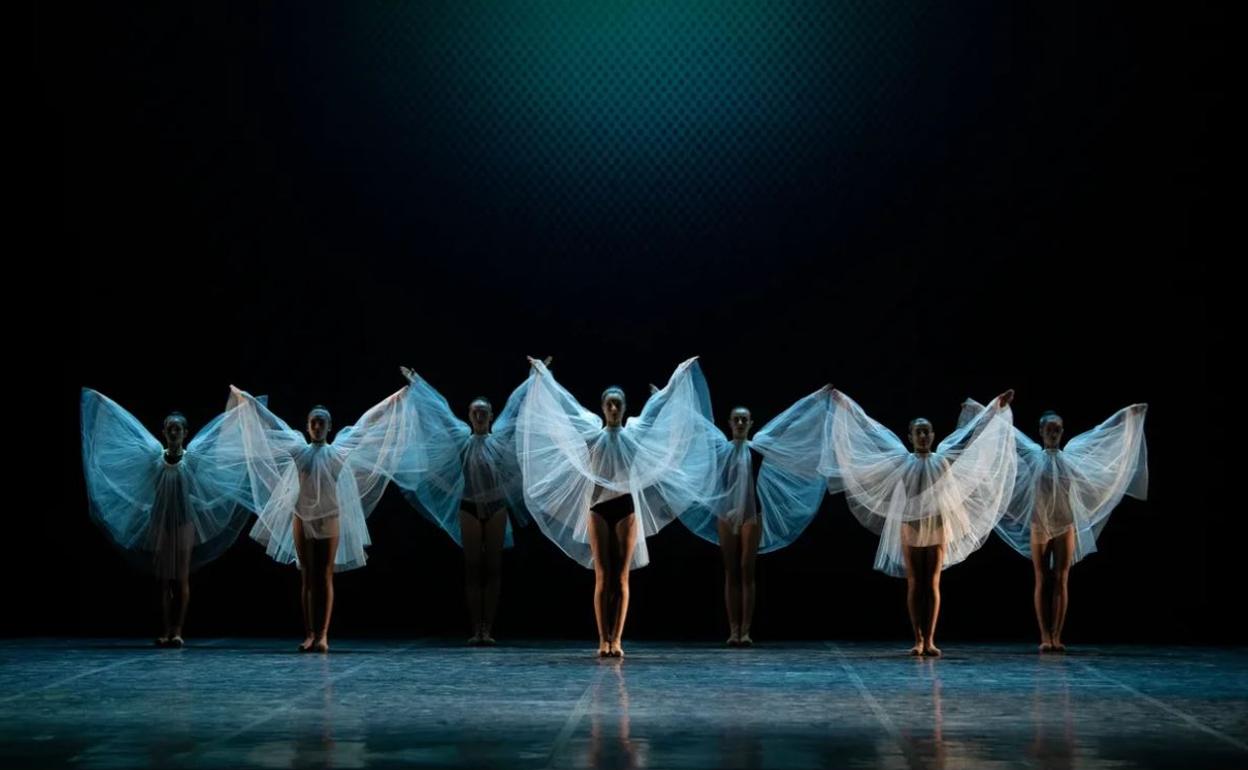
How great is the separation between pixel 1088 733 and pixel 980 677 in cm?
196

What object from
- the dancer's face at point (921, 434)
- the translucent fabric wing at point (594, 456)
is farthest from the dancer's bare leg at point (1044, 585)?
the translucent fabric wing at point (594, 456)

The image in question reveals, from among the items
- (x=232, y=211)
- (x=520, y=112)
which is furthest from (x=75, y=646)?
(x=520, y=112)

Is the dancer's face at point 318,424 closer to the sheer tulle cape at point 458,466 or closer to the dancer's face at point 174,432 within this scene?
the sheer tulle cape at point 458,466

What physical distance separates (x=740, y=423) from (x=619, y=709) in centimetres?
357

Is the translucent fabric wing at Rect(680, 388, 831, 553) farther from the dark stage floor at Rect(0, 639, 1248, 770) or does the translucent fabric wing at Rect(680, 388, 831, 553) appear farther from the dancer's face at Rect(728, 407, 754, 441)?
the dark stage floor at Rect(0, 639, 1248, 770)

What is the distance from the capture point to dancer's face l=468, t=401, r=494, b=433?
9195mm

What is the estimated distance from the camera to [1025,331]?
32.2 feet

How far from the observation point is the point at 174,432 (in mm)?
9086

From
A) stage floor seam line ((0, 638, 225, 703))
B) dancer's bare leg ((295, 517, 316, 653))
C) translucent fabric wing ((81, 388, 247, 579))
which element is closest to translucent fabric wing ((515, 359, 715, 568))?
dancer's bare leg ((295, 517, 316, 653))

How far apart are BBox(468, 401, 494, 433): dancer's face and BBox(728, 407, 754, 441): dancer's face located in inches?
54.8

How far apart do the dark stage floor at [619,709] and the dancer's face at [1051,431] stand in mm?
1202

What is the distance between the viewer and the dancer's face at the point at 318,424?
28.7 ft

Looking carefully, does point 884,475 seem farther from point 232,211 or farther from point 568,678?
point 232,211

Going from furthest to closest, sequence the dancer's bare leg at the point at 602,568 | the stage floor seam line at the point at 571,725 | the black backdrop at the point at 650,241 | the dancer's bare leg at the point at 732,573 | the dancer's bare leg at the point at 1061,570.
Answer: the black backdrop at the point at 650,241 → the dancer's bare leg at the point at 732,573 → the dancer's bare leg at the point at 1061,570 → the dancer's bare leg at the point at 602,568 → the stage floor seam line at the point at 571,725
